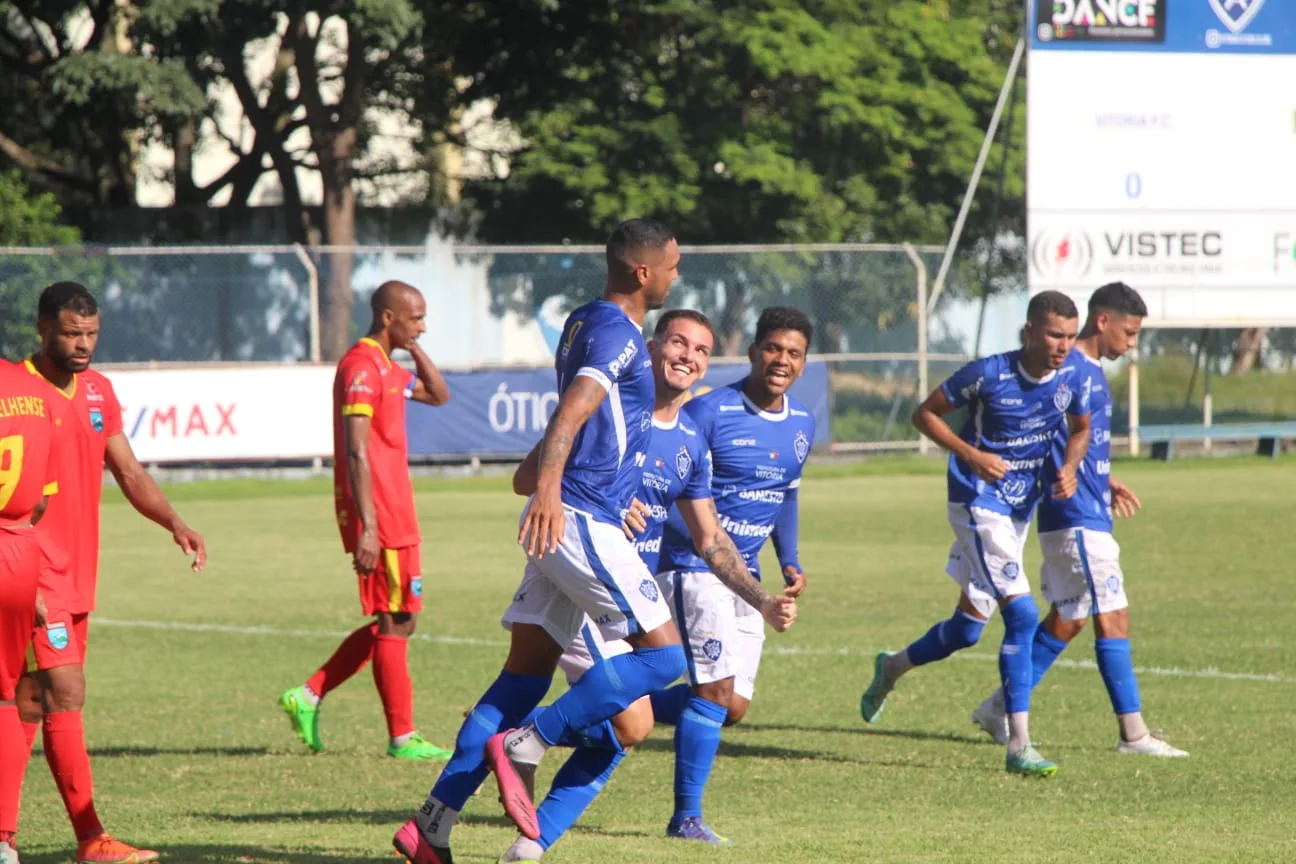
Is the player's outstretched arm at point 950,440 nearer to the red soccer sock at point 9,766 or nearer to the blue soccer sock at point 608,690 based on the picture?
the blue soccer sock at point 608,690

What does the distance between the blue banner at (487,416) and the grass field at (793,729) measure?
7280 millimetres

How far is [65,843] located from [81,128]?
105ft

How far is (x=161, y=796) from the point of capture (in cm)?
773

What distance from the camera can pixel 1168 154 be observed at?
1075 inches

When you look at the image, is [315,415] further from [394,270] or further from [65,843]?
[65,843]

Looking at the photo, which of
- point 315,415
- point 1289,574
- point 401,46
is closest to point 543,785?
point 1289,574

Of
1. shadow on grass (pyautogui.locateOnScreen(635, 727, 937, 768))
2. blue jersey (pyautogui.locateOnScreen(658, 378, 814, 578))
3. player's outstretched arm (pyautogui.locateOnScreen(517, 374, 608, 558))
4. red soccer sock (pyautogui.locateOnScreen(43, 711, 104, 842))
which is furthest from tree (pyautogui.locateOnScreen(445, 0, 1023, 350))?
player's outstretched arm (pyautogui.locateOnScreen(517, 374, 608, 558))

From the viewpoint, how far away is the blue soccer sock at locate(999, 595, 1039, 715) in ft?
27.1

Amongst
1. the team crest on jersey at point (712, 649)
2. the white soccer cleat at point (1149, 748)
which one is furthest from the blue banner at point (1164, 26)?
the team crest on jersey at point (712, 649)

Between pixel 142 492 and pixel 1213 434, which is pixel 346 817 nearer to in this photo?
pixel 142 492

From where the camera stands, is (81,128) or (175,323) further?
(81,128)

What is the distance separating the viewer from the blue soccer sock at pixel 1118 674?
8.49 m

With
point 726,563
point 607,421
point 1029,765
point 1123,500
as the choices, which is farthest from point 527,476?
point 1123,500

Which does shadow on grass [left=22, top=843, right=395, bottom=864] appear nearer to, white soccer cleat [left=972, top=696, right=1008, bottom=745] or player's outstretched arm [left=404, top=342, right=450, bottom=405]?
player's outstretched arm [left=404, top=342, right=450, bottom=405]
